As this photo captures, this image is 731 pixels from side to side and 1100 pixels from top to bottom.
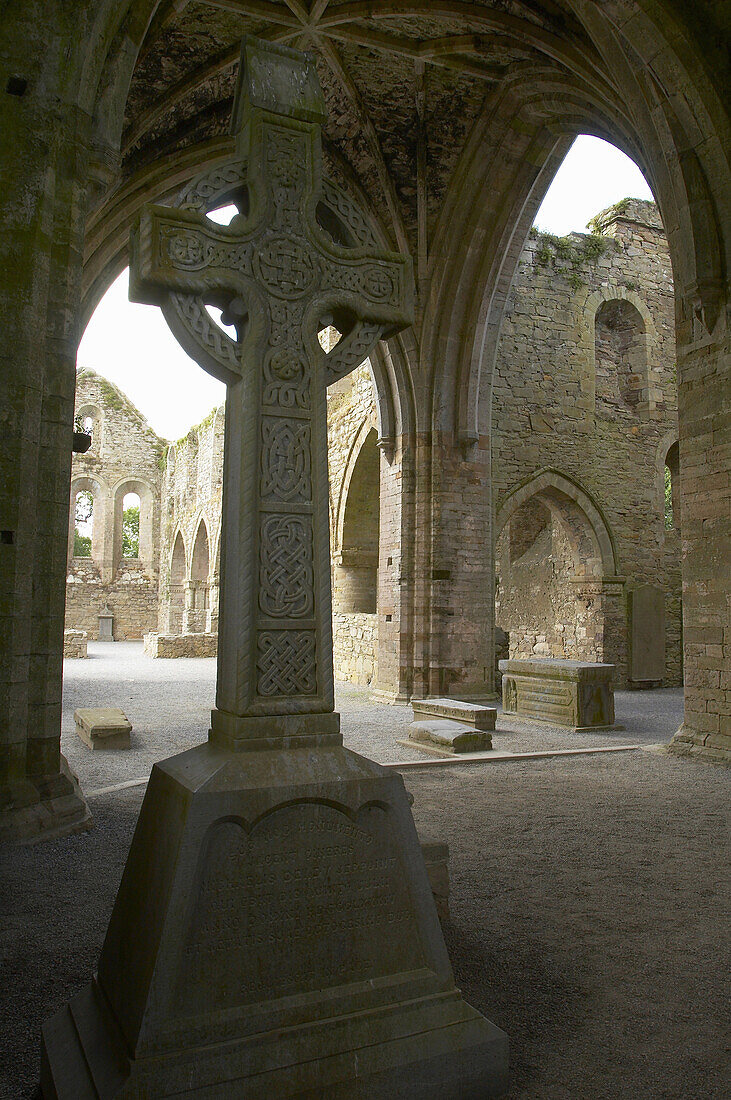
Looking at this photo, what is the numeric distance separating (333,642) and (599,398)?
10.1m

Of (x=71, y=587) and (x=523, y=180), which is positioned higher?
(x=523, y=180)

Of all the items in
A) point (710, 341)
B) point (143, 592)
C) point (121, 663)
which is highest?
point (710, 341)

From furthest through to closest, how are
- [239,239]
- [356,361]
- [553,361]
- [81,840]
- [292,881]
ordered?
[553,361] < [81,840] < [356,361] < [239,239] < [292,881]

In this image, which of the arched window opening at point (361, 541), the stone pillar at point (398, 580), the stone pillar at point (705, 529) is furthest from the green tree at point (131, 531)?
the stone pillar at point (705, 529)

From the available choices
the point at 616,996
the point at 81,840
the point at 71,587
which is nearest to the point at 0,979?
the point at 81,840

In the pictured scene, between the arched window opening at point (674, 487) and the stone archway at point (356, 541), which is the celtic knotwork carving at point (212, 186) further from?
the arched window opening at point (674, 487)

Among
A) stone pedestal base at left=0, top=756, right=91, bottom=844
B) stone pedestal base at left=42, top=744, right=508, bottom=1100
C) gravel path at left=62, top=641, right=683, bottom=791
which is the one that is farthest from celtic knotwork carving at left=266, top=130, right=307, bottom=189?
gravel path at left=62, top=641, right=683, bottom=791

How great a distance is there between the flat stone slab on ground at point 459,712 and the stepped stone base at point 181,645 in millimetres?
11317

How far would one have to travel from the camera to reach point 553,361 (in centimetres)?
1391

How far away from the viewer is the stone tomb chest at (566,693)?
882cm

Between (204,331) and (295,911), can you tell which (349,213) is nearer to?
(204,331)

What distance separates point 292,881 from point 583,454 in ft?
42.9

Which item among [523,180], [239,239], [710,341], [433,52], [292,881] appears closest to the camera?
[292,881]

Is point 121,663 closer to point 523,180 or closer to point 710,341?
point 523,180
